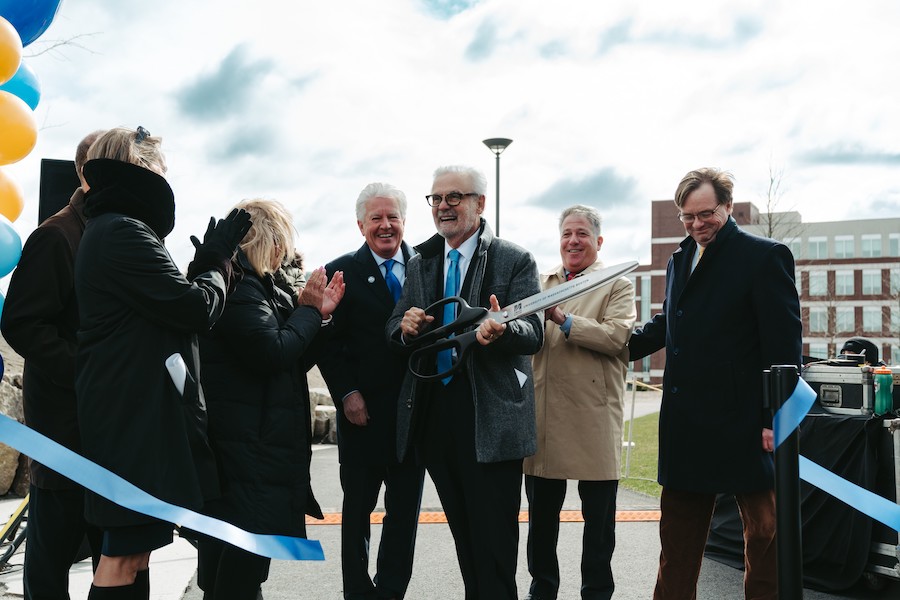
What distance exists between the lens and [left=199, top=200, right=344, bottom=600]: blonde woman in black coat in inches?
115

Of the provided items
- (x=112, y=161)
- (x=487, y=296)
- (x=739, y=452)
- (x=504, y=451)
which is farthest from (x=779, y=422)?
(x=112, y=161)

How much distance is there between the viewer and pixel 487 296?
11.2 feet

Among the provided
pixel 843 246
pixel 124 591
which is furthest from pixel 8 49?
pixel 843 246

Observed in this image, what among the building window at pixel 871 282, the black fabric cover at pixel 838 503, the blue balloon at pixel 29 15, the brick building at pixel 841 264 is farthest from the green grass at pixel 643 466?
the building window at pixel 871 282

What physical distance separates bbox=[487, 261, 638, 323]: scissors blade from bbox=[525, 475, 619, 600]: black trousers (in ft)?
4.15

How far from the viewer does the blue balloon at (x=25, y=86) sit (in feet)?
13.4

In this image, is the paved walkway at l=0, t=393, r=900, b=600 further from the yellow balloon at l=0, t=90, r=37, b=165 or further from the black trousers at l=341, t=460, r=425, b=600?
the yellow balloon at l=0, t=90, r=37, b=165

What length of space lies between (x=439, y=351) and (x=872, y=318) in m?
68.0

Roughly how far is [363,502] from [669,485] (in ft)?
4.72

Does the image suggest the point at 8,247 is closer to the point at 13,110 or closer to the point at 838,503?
the point at 13,110

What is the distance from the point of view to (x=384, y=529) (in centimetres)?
386

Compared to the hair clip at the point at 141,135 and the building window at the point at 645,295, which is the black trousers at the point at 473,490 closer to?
the hair clip at the point at 141,135

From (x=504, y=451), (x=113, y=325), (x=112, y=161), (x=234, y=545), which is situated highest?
(x=112, y=161)

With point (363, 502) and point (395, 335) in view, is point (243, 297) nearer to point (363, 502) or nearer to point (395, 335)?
point (395, 335)
